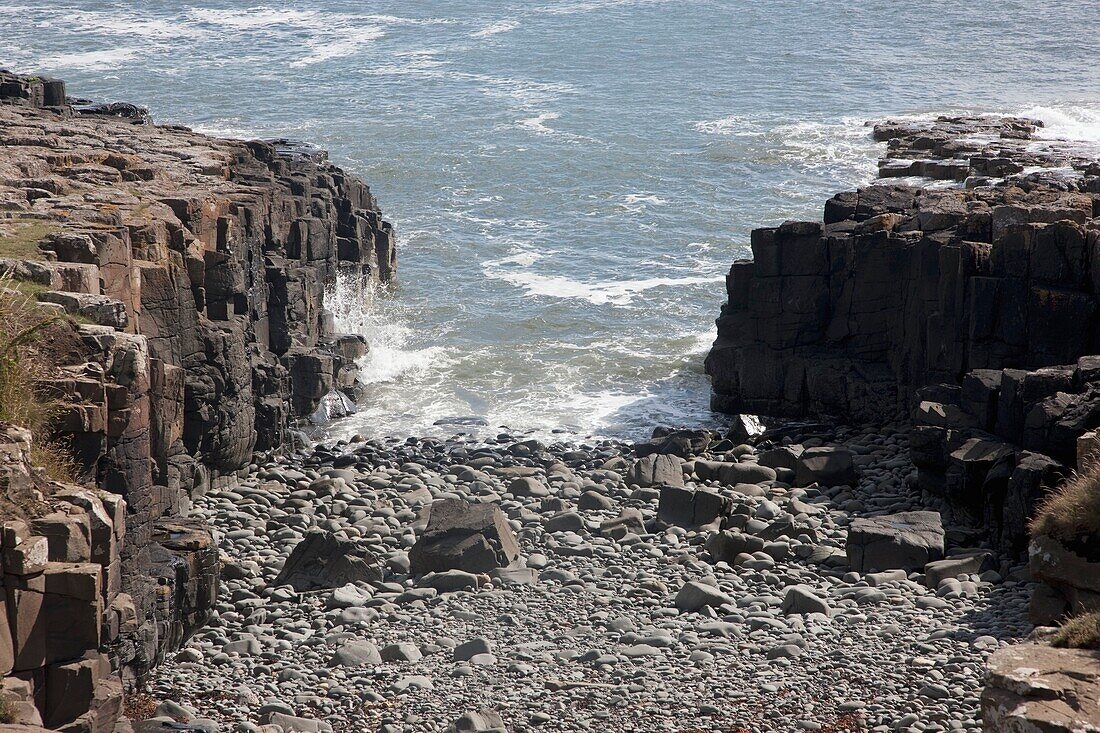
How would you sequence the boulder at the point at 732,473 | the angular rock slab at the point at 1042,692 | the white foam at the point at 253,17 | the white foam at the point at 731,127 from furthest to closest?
the white foam at the point at 253,17
the white foam at the point at 731,127
the boulder at the point at 732,473
the angular rock slab at the point at 1042,692

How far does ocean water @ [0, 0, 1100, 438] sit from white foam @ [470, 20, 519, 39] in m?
0.38

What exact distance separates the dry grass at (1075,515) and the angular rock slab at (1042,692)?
4.69 meters

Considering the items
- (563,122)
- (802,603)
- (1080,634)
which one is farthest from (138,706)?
(563,122)

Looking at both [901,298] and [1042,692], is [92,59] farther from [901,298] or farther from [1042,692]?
[1042,692]

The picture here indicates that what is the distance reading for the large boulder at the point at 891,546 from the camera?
72.3 feet

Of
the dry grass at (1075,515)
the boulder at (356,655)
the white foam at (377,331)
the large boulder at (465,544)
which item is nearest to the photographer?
the dry grass at (1075,515)

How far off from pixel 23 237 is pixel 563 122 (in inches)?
1986

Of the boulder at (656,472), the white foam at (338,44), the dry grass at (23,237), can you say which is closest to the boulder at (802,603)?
the boulder at (656,472)

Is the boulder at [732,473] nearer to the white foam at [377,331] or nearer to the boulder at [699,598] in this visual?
the boulder at [699,598]

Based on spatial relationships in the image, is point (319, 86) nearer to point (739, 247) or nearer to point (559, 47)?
point (559, 47)

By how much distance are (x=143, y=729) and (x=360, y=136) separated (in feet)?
176

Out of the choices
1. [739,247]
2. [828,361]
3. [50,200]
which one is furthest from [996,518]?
[739,247]

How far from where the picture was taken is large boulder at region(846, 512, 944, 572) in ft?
72.3

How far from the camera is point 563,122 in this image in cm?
6938
